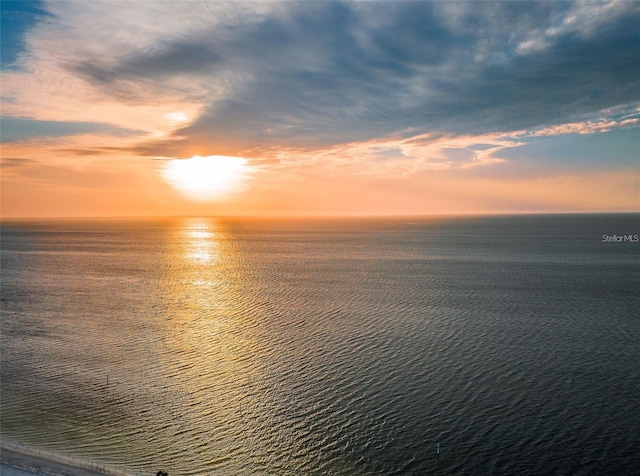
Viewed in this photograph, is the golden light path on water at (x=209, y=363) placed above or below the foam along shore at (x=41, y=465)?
below

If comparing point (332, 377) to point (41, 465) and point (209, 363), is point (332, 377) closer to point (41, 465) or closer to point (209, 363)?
point (209, 363)

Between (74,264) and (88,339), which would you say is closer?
(88,339)

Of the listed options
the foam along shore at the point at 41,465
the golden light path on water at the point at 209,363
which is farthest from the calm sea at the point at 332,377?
the foam along shore at the point at 41,465

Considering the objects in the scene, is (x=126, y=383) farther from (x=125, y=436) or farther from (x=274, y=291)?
(x=274, y=291)

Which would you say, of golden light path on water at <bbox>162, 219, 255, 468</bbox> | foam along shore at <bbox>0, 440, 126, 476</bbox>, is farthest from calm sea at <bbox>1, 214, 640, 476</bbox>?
foam along shore at <bbox>0, 440, 126, 476</bbox>

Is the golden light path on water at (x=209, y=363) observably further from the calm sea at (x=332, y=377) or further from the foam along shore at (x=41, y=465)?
the foam along shore at (x=41, y=465)

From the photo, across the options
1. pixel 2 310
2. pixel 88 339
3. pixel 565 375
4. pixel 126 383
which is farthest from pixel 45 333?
pixel 565 375

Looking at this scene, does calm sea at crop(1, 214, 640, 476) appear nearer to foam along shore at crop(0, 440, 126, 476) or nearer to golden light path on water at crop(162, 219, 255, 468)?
golden light path on water at crop(162, 219, 255, 468)
